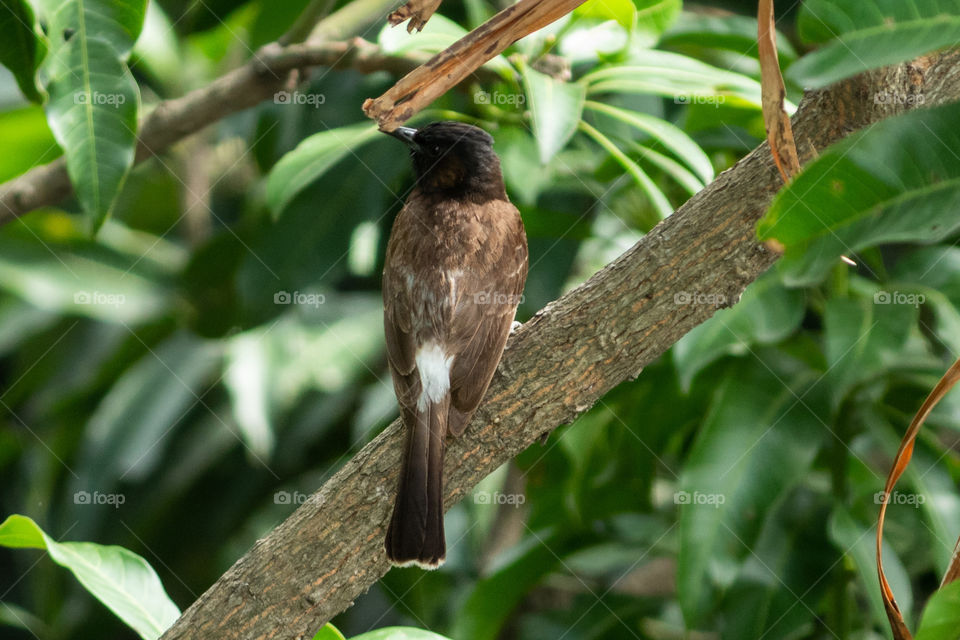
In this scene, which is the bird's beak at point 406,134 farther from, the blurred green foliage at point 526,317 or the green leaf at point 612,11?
the green leaf at point 612,11

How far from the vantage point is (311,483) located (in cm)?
371

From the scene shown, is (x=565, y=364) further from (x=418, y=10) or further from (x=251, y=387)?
(x=251, y=387)

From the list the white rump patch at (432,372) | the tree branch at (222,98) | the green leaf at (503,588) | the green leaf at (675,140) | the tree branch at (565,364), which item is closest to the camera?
the tree branch at (565,364)

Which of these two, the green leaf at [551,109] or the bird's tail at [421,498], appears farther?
the green leaf at [551,109]

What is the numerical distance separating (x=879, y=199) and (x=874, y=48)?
0.23 metres

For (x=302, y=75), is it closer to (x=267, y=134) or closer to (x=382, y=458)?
(x=267, y=134)

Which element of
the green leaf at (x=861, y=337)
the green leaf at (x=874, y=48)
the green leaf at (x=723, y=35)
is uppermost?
the green leaf at (x=874, y=48)

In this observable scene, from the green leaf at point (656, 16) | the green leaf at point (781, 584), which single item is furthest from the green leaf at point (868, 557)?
the green leaf at point (656, 16)

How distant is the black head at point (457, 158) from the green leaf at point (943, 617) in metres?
1.61

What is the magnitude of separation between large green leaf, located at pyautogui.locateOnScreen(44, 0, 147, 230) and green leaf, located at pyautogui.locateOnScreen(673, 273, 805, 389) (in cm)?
141

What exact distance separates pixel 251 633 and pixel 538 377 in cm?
74

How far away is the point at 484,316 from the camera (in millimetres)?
2182

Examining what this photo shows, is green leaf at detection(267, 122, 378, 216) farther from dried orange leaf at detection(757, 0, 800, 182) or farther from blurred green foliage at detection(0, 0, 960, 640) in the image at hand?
dried orange leaf at detection(757, 0, 800, 182)

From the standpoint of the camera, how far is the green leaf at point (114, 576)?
5.83 feet
